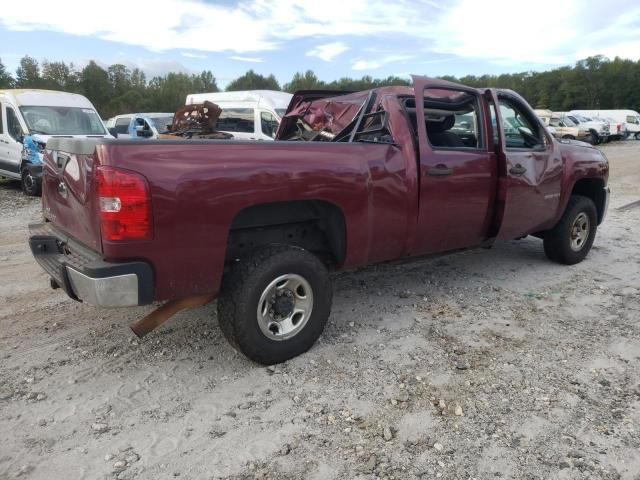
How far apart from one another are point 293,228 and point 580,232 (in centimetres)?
378

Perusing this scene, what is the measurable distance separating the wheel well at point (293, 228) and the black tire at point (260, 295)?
0.22 metres

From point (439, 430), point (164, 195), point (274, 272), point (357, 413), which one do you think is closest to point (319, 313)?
point (274, 272)

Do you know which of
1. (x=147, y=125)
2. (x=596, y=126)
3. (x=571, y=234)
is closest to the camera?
(x=571, y=234)

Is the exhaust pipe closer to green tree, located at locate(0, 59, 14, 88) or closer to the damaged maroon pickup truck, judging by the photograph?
the damaged maroon pickup truck

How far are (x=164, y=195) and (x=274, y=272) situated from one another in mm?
841

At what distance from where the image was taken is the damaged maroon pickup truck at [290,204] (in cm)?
278

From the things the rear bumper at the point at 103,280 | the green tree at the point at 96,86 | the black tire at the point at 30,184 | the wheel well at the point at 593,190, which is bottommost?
the black tire at the point at 30,184

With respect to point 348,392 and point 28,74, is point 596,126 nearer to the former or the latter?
point 348,392

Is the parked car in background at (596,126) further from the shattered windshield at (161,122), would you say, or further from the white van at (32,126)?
the white van at (32,126)

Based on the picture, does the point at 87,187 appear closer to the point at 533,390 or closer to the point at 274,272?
the point at 274,272

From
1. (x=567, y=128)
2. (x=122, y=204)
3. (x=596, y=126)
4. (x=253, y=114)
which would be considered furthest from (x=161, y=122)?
(x=596, y=126)

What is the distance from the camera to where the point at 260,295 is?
10.5ft

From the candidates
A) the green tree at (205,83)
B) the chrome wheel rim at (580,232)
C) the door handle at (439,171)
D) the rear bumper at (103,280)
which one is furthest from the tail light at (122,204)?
the green tree at (205,83)

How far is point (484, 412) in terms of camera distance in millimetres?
2930
